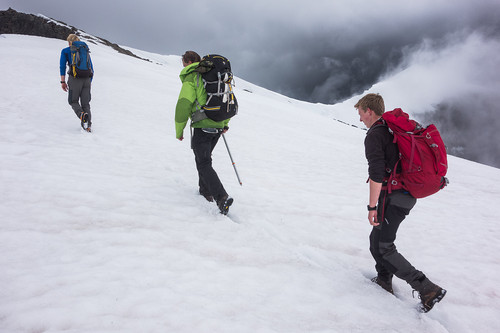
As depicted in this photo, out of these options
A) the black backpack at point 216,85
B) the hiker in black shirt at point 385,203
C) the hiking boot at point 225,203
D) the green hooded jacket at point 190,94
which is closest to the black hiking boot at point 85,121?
the green hooded jacket at point 190,94

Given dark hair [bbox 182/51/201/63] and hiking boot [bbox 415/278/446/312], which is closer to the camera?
hiking boot [bbox 415/278/446/312]

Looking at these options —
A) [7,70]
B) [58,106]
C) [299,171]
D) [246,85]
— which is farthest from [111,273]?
[246,85]

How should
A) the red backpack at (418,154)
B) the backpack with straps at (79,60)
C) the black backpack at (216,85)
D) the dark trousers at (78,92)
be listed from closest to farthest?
the red backpack at (418,154) < the black backpack at (216,85) < the backpack with straps at (79,60) < the dark trousers at (78,92)

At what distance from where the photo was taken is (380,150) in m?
2.84

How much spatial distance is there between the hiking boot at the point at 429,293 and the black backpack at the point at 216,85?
135 inches

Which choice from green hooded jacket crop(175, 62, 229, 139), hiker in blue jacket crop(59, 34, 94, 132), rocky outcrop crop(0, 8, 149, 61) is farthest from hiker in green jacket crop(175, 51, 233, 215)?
rocky outcrop crop(0, 8, 149, 61)

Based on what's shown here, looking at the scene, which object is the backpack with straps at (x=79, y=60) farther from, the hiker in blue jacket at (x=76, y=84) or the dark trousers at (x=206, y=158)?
the dark trousers at (x=206, y=158)

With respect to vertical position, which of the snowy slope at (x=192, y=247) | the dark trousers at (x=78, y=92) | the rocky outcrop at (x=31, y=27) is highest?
the rocky outcrop at (x=31, y=27)

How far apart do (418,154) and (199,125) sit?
10.0 ft

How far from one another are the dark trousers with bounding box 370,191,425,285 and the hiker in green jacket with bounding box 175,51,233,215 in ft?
7.55

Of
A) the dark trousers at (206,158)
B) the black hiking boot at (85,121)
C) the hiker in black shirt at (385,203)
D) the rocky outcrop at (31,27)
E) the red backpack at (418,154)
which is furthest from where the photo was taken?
the rocky outcrop at (31,27)

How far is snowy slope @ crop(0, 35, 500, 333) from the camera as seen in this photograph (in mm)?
2486

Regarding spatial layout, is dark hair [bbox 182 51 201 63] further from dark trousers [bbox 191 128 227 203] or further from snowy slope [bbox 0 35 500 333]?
snowy slope [bbox 0 35 500 333]

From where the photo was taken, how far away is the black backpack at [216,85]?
13.0 feet
